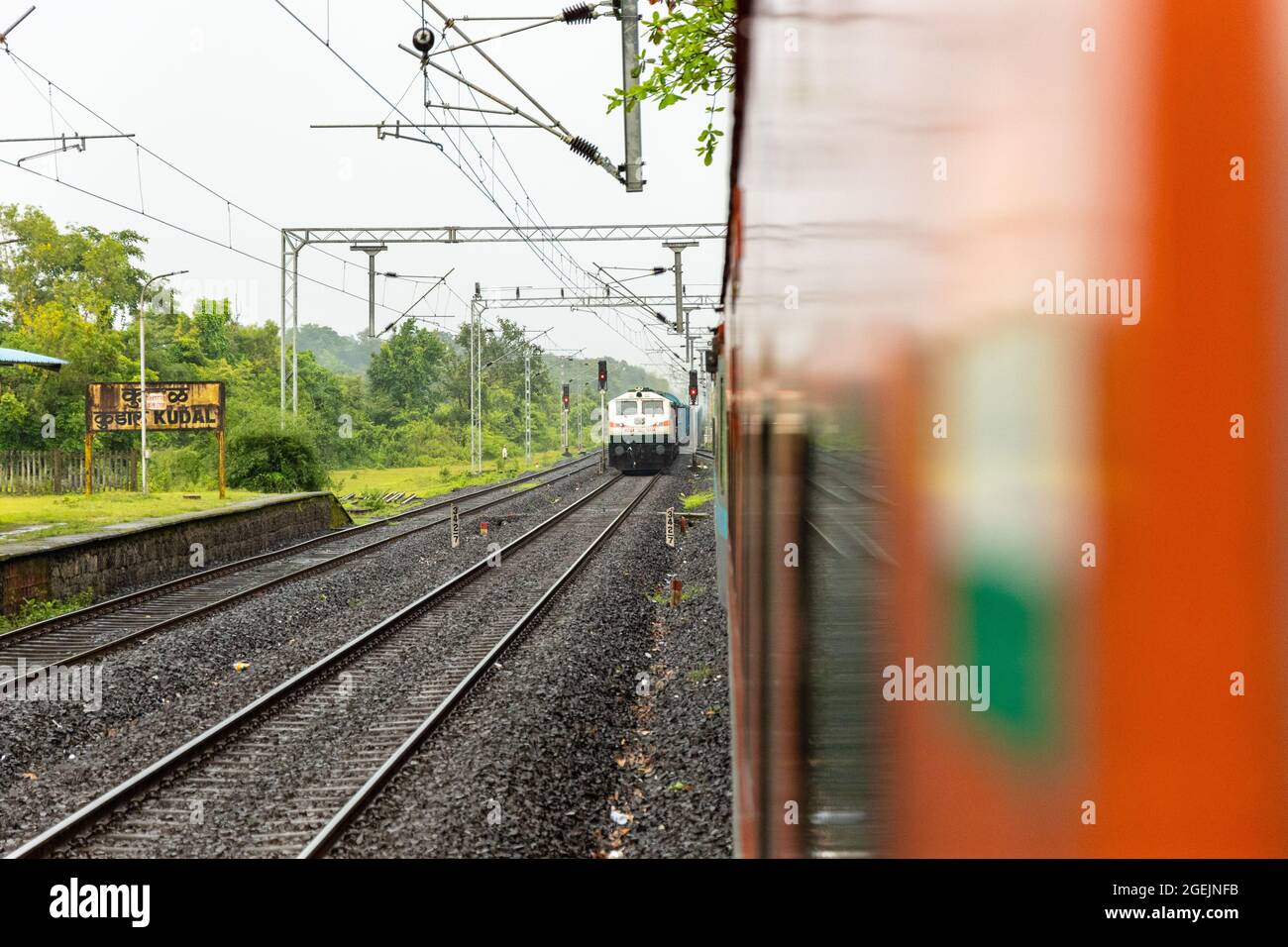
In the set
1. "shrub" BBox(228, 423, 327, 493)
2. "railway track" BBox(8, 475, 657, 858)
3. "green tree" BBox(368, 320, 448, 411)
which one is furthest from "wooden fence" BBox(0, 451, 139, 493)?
"green tree" BBox(368, 320, 448, 411)

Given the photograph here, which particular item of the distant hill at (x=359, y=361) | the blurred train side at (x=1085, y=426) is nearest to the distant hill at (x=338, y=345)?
the distant hill at (x=359, y=361)

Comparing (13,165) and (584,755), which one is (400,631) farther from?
(13,165)

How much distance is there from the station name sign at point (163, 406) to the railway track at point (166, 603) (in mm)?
4065

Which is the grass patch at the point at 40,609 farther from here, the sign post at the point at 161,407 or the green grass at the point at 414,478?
the green grass at the point at 414,478

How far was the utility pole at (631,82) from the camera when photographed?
10250mm

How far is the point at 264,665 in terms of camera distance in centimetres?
1091

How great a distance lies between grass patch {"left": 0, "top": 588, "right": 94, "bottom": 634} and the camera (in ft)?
43.5

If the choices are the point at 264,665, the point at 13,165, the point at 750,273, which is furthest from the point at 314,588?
the point at 750,273

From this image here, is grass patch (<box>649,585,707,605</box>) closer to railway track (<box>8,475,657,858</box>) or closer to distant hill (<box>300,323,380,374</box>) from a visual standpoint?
railway track (<box>8,475,657,858</box>)

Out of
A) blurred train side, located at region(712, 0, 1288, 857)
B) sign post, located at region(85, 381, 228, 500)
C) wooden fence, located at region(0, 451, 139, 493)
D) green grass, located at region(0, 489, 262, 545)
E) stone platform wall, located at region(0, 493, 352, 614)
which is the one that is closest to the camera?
blurred train side, located at region(712, 0, 1288, 857)

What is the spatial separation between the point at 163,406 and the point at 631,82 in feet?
58.2

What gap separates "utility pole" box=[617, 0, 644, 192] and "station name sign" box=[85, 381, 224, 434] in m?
15.5

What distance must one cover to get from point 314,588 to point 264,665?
181 inches

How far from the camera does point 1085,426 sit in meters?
1.08
